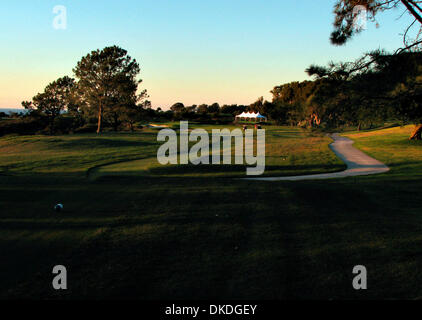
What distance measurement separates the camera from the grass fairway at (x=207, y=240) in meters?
4.62

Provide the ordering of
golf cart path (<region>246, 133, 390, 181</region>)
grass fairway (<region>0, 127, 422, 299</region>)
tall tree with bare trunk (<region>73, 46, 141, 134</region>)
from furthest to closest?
tall tree with bare trunk (<region>73, 46, 141, 134</region>), golf cart path (<region>246, 133, 390, 181</region>), grass fairway (<region>0, 127, 422, 299</region>)

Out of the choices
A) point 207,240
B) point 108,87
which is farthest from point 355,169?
point 108,87

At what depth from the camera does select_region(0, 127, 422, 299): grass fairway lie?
→ 4.62m

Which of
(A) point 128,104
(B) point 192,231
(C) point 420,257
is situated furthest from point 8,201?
(A) point 128,104

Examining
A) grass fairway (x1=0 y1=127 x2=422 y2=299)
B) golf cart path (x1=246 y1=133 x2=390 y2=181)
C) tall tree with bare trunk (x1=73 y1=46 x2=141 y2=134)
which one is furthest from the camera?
tall tree with bare trunk (x1=73 y1=46 x2=141 y2=134)

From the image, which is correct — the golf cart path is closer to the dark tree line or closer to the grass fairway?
the grass fairway

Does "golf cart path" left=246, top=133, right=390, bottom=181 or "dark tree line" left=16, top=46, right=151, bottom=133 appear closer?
"golf cart path" left=246, top=133, right=390, bottom=181

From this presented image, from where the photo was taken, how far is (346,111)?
29.5 feet

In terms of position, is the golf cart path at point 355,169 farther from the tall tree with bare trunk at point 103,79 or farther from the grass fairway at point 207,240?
the tall tree with bare trunk at point 103,79

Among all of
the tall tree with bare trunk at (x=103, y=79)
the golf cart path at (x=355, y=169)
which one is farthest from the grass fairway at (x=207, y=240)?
the tall tree with bare trunk at (x=103, y=79)

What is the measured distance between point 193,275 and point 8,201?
6284 millimetres

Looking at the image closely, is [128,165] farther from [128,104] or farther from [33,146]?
[128,104]

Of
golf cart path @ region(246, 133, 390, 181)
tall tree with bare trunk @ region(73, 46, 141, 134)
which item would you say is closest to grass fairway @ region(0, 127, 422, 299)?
golf cart path @ region(246, 133, 390, 181)

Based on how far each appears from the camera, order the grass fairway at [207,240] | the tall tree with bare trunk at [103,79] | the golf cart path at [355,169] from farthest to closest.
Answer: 1. the tall tree with bare trunk at [103,79]
2. the golf cart path at [355,169]
3. the grass fairway at [207,240]
